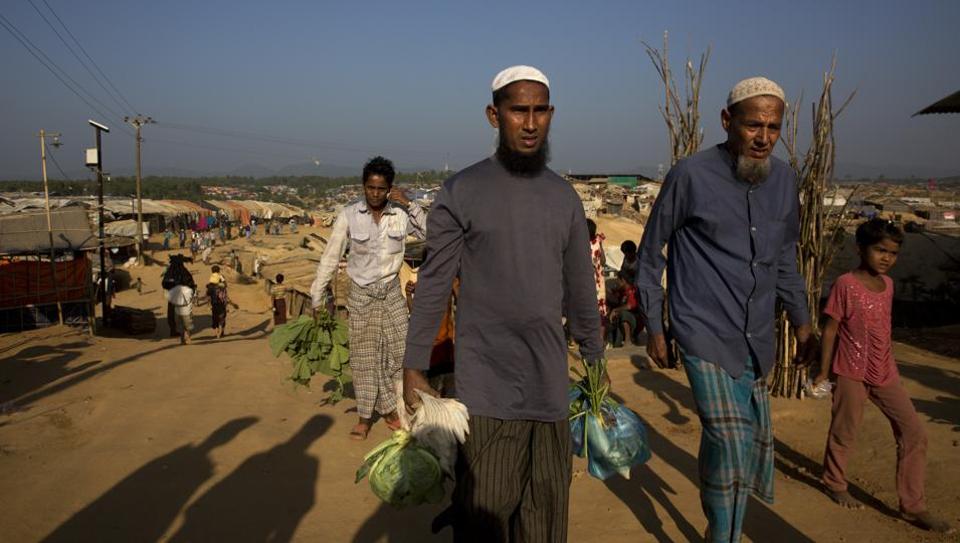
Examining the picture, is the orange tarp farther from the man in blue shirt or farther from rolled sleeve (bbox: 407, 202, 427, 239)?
the man in blue shirt

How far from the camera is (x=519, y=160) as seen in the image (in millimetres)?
2338

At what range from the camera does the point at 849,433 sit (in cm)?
367

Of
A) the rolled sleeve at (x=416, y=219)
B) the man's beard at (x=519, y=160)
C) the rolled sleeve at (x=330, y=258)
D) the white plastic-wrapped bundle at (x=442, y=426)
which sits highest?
the man's beard at (x=519, y=160)

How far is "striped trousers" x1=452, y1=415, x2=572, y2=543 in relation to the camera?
7.52 ft

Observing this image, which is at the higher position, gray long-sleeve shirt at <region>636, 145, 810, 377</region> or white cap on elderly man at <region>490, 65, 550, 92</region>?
white cap on elderly man at <region>490, 65, 550, 92</region>

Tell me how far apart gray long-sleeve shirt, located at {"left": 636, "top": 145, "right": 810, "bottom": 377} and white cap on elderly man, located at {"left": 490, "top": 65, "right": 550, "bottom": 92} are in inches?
34.9

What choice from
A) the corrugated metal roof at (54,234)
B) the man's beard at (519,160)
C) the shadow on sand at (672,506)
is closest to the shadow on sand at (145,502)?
the shadow on sand at (672,506)

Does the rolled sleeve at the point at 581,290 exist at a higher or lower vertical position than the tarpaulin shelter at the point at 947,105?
lower

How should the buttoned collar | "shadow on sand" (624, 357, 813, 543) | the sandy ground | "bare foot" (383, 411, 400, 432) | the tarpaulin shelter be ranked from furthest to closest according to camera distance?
the tarpaulin shelter
"bare foot" (383, 411, 400, 432)
the sandy ground
"shadow on sand" (624, 357, 813, 543)
the buttoned collar

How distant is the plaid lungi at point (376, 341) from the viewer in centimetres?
485

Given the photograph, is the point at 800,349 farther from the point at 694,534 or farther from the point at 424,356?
the point at 424,356

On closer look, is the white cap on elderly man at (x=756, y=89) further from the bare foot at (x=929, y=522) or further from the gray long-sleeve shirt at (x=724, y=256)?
the bare foot at (x=929, y=522)

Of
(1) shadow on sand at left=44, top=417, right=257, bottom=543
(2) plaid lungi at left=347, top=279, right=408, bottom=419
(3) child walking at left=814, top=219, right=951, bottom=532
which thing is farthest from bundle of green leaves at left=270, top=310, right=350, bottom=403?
(3) child walking at left=814, top=219, right=951, bottom=532

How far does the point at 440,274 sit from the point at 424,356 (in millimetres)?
305
